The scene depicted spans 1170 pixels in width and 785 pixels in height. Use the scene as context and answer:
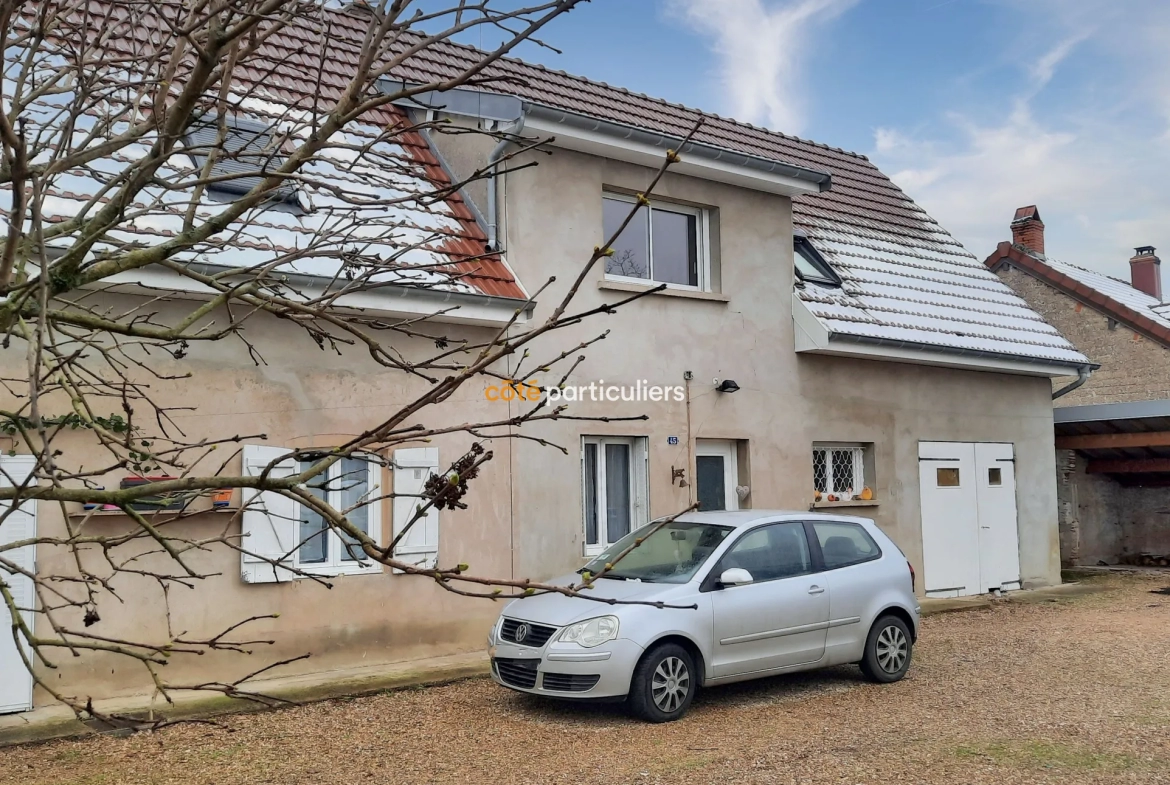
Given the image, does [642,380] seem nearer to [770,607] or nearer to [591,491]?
[591,491]

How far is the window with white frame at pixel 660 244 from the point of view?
40.2 ft

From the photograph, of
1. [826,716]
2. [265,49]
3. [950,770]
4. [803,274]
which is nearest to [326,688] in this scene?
[826,716]

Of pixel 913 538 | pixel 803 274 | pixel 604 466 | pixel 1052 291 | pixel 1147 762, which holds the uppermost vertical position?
pixel 1052 291

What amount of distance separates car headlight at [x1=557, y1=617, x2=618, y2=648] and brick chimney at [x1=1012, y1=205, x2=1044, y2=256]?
22.4 metres

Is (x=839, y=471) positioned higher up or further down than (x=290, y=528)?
higher up

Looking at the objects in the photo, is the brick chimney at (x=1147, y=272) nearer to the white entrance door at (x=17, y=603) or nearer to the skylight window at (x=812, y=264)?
the skylight window at (x=812, y=264)

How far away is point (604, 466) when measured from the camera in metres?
11.8

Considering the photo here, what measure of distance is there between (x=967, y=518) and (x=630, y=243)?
22.9 feet

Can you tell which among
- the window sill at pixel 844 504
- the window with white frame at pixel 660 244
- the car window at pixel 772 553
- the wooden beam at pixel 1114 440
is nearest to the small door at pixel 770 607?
the car window at pixel 772 553

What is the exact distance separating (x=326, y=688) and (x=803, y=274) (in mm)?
8726

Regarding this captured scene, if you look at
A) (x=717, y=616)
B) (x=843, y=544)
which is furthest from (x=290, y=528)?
(x=843, y=544)

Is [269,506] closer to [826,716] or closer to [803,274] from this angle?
[826,716]

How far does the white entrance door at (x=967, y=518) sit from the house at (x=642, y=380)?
0.15 ft

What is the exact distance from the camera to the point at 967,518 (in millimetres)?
15359
